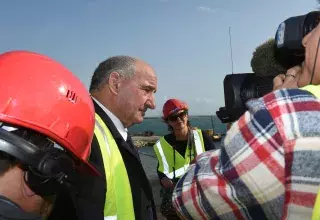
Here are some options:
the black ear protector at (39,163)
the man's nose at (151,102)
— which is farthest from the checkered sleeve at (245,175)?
the man's nose at (151,102)

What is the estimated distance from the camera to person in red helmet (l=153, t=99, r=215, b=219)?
15.9ft

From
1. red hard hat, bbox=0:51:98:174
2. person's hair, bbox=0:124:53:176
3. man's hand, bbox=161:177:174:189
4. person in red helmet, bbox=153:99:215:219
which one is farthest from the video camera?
person in red helmet, bbox=153:99:215:219

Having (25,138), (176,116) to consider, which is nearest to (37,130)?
(25,138)

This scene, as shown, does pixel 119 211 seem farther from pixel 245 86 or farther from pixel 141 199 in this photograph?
pixel 245 86

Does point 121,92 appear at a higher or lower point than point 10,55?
lower

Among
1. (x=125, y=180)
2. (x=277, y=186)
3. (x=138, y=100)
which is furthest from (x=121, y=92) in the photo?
(x=277, y=186)

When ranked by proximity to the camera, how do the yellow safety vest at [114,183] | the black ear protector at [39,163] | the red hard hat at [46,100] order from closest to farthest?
the black ear protector at [39,163], the red hard hat at [46,100], the yellow safety vest at [114,183]

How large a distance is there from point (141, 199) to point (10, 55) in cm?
145

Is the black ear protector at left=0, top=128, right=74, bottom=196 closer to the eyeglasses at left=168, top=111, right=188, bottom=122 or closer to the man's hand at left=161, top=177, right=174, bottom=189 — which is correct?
the man's hand at left=161, top=177, right=174, bottom=189

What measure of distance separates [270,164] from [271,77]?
0.65m

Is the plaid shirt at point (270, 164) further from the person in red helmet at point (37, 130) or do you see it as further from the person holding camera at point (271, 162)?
the person in red helmet at point (37, 130)

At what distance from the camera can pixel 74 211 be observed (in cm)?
188

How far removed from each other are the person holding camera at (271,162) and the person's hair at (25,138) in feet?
2.37

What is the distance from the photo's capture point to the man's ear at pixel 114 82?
2902 millimetres
